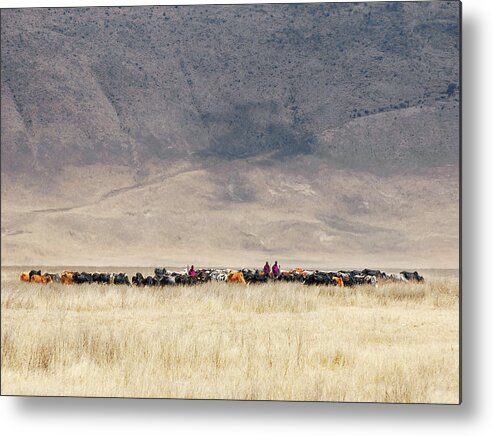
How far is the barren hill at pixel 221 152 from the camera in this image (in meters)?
19.9

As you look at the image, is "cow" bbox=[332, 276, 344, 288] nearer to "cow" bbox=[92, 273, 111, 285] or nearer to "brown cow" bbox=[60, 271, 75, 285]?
"cow" bbox=[92, 273, 111, 285]

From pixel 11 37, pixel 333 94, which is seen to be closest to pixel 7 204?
pixel 333 94

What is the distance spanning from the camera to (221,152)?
33000 mm

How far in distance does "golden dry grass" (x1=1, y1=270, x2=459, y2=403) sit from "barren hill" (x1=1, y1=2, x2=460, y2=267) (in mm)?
5403

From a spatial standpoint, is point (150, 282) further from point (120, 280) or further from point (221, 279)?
point (221, 279)

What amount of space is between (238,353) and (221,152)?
2360 centimetres

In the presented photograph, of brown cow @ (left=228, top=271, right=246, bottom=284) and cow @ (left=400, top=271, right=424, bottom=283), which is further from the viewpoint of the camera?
brown cow @ (left=228, top=271, right=246, bottom=284)

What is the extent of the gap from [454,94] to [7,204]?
95.7 ft

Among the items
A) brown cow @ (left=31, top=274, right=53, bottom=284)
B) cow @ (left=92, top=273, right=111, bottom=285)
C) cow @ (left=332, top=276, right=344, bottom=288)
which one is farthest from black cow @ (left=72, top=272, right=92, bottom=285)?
cow @ (left=332, top=276, right=344, bottom=288)

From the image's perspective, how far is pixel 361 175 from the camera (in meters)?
34.8

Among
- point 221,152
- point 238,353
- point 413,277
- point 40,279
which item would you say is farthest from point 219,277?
point 221,152

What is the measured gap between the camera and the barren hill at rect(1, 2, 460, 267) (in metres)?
19.9

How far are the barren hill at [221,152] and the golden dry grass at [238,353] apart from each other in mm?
5403

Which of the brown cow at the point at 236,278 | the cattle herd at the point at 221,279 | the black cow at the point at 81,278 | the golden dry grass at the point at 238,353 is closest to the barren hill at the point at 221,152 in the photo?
the cattle herd at the point at 221,279
